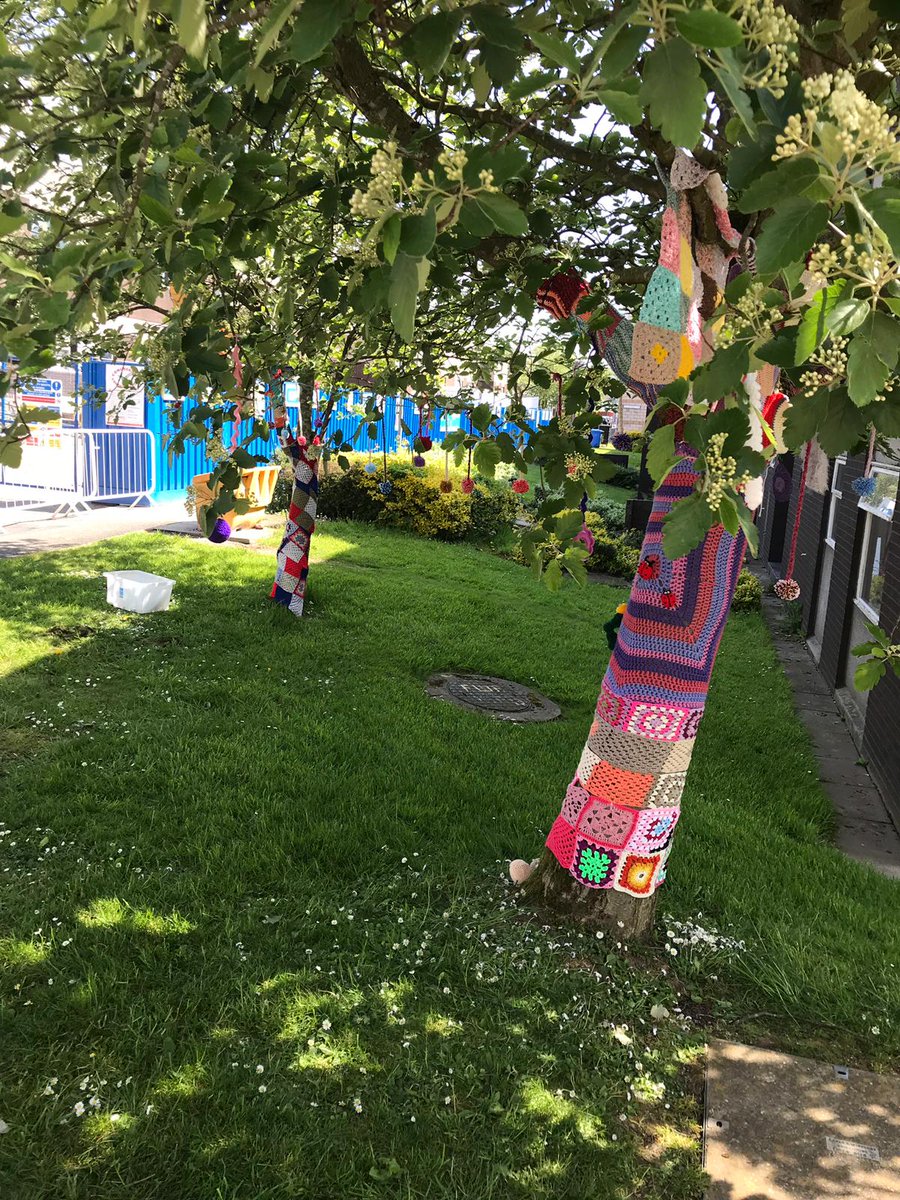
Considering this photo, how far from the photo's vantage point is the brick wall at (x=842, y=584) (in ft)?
24.9

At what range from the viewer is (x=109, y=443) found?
45.2 feet

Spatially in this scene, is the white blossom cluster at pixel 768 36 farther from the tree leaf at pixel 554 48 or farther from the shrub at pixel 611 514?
the shrub at pixel 611 514

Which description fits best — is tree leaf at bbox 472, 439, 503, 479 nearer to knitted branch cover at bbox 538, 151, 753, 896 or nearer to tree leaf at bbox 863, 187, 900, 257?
knitted branch cover at bbox 538, 151, 753, 896

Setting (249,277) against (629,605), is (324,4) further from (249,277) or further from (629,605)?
(249,277)

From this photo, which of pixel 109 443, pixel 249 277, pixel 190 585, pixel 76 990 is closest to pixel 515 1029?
pixel 76 990

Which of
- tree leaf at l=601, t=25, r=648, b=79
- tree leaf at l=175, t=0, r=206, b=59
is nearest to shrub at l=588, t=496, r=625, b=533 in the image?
tree leaf at l=601, t=25, r=648, b=79

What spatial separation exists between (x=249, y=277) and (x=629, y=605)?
6.94 ft

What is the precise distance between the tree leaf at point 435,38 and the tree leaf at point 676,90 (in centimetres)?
33

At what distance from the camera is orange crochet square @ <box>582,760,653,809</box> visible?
3.13 meters

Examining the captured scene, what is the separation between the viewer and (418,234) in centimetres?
120

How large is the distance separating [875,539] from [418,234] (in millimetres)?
7046

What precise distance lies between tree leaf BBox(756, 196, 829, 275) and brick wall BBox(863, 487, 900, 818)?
5.00m

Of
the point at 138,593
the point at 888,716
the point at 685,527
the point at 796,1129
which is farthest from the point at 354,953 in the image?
the point at 138,593

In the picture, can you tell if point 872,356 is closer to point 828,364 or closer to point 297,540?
point 828,364
